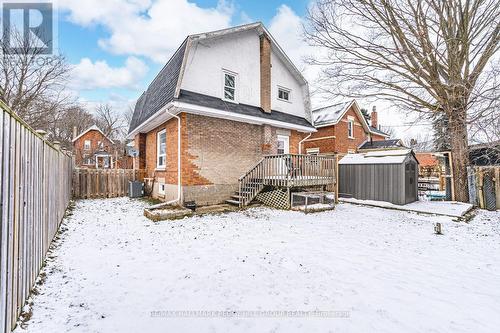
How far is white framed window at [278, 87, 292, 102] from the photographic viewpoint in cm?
1291

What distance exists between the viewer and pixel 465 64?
10266 mm

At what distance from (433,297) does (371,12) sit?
12.0 m

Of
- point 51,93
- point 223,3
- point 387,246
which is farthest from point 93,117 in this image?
point 387,246

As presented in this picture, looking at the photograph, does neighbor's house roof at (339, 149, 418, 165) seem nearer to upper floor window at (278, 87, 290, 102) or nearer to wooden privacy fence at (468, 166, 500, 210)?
wooden privacy fence at (468, 166, 500, 210)

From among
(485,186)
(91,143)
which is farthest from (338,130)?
(91,143)

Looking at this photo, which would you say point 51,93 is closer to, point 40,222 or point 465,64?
point 40,222

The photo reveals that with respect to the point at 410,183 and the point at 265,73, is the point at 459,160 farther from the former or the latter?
the point at 265,73

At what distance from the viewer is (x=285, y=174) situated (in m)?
10.2

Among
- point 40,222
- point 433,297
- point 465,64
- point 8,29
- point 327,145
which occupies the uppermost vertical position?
point 8,29

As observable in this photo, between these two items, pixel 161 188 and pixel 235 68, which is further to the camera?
pixel 161 188

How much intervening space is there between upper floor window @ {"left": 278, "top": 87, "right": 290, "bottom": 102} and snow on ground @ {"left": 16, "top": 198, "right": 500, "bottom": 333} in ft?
27.4

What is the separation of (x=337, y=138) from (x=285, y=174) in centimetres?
1170

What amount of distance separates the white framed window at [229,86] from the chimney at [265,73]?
61.1 inches

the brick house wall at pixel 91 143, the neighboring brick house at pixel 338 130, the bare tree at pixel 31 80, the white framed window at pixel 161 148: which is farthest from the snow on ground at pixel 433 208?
the brick house wall at pixel 91 143
